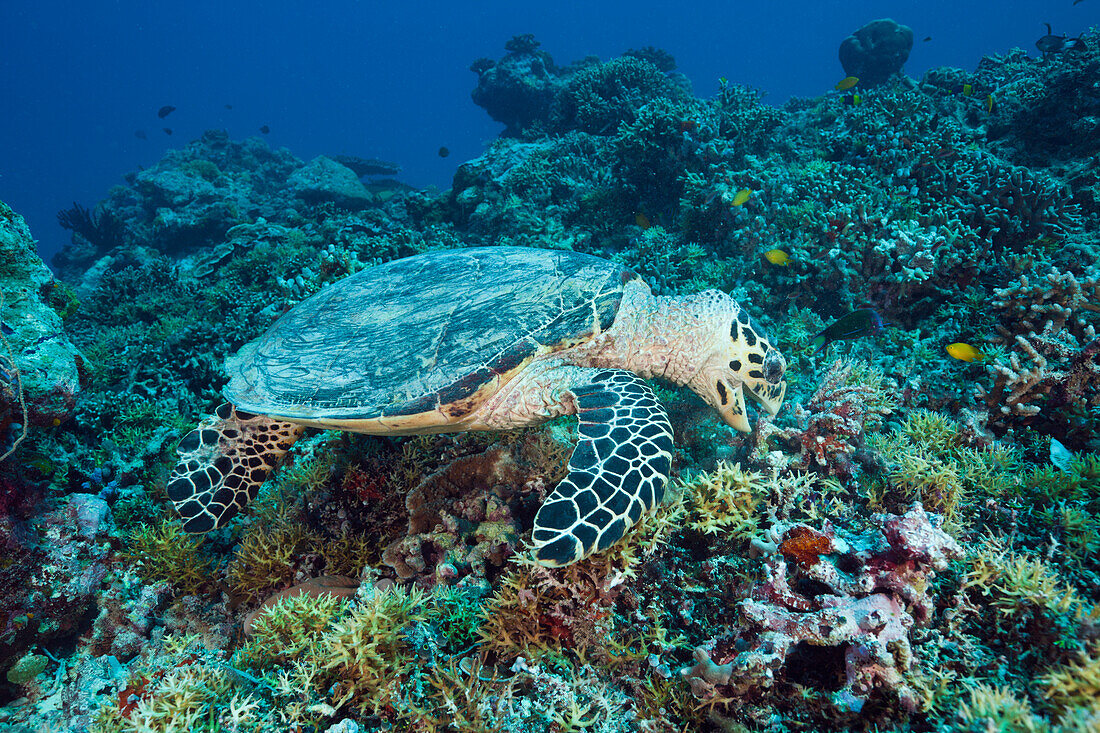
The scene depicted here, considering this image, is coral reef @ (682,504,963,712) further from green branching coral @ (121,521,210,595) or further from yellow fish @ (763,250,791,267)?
yellow fish @ (763,250,791,267)

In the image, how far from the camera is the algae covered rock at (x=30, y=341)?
2.59 metres

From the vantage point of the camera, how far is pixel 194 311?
766 cm

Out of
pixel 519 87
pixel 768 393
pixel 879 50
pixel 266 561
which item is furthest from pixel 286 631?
pixel 879 50

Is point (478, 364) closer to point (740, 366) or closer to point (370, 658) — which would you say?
point (370, 658)

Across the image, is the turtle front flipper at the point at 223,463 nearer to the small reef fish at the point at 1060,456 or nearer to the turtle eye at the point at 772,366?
the turtle eye at the point at 772,366

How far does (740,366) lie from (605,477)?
4.83ft

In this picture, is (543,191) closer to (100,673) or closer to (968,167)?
(968,167)

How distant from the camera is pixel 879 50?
13719 millimetres

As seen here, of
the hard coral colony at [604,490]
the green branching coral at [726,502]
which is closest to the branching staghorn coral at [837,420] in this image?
the hard coral colony at [604,490]

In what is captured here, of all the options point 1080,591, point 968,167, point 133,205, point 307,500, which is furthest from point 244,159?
point 1080,591

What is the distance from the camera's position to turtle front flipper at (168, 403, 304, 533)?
3047mm

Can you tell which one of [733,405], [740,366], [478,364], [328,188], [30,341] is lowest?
[733,405]

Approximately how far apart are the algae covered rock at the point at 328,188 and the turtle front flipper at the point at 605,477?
1323cm

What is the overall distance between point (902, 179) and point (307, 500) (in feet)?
24.8
